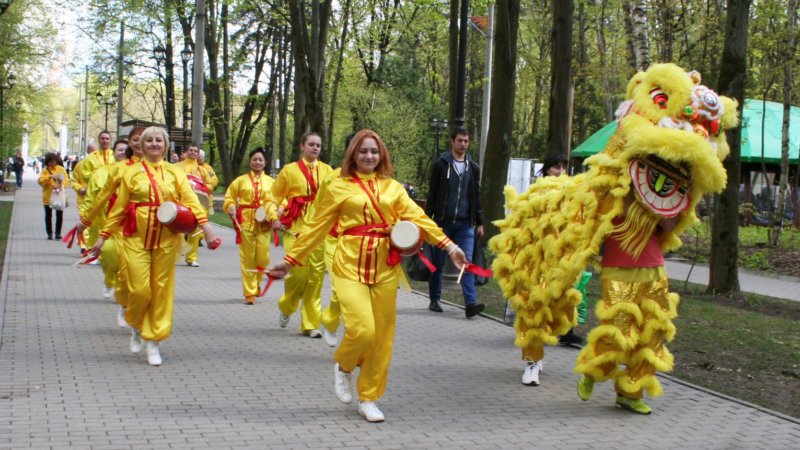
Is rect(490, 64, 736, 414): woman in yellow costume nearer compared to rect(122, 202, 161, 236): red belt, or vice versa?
rect(490, 64, 736, 414): woman in yellow costume

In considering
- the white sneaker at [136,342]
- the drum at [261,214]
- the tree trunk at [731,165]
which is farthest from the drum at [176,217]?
the tree trunk at [731,165]

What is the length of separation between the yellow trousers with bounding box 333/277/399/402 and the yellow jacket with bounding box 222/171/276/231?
18.5 feet

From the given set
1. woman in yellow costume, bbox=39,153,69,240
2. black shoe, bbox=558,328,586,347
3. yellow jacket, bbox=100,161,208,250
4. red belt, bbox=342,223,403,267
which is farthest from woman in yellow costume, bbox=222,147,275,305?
woman in yellow costume, bbox=39,153,69,240

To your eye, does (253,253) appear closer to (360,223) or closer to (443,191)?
(443,191)

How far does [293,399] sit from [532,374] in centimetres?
200

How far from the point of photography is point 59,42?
50.4 m

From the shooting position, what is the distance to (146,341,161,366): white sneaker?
8078 millimetres

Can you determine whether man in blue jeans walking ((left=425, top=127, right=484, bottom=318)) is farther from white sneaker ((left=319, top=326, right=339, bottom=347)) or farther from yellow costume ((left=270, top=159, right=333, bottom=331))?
white sneaker ((left=319, top=326, right=339, bottom=347))

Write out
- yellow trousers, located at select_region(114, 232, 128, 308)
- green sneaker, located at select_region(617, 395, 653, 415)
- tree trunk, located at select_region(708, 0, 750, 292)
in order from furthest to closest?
tree trunk, located at select_region(708, 0, 750, 292), yellow trousers, located at select_region(114, 232, 128, 308), green sneaker, located at select_region(617, 395, 653, 415)

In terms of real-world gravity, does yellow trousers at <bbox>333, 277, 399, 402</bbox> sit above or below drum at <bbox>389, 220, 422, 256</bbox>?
below

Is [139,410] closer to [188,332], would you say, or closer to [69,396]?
[69,396]

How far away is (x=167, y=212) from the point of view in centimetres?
801

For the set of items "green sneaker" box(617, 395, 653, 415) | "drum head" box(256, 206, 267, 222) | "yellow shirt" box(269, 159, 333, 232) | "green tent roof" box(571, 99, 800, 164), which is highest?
"green tent roof" box(571, 99, 800, 164)

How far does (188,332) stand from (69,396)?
3.00 meters
